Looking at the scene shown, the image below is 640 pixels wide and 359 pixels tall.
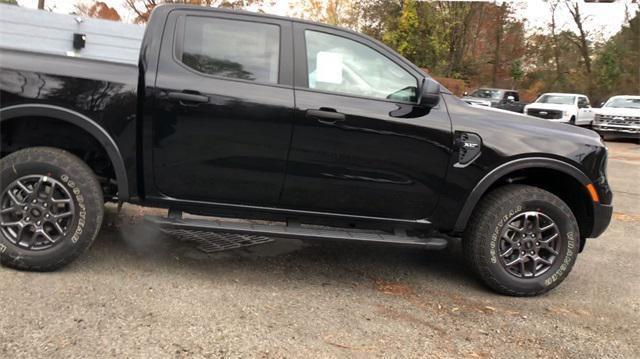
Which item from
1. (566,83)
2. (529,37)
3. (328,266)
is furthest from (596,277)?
(529,37)

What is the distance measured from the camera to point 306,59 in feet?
13.0

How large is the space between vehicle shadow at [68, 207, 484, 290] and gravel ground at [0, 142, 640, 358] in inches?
0.6

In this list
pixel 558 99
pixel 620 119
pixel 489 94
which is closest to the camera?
pixel 620 119

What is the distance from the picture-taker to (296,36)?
398 centimetres

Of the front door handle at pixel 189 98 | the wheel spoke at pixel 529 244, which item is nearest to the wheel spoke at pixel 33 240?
the front door handle at pixel 189 98

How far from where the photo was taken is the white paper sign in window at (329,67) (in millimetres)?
3969

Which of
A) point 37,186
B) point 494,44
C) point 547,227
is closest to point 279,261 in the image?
point 37,186

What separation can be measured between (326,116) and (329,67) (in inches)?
16.1

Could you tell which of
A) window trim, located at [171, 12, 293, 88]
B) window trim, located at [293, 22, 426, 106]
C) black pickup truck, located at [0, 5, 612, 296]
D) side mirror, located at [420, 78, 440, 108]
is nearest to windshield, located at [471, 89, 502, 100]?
black pickup truck, located at [0, 5, 612, 296]

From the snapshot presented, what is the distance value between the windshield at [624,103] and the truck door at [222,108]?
21.2 meters

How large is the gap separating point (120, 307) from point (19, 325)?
55 cm

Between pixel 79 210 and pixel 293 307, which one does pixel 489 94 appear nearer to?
pixel 293 307

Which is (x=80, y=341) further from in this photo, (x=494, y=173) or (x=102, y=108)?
(x=494, y=173)

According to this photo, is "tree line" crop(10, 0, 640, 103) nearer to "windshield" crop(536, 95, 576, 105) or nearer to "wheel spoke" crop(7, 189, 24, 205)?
"windshield" crop(536, 95, 576, 105)
